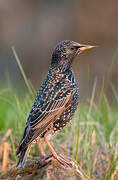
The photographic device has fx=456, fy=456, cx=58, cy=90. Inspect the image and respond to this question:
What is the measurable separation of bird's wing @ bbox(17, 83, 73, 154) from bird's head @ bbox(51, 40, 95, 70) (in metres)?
0.40

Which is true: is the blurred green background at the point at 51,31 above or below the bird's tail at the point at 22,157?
below

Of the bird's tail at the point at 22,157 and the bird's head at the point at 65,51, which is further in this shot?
the bird's head at the point at 65,51

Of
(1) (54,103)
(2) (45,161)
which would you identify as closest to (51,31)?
(1) (54,103)

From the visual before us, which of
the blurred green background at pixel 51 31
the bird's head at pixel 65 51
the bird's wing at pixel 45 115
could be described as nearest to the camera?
the bird's wing at pixel 45 115

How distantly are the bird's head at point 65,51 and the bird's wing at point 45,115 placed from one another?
40 centimetres

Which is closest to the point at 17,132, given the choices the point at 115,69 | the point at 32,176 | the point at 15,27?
the point at 32,176

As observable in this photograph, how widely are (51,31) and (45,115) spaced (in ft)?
46.2

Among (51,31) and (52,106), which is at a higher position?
(52,106)

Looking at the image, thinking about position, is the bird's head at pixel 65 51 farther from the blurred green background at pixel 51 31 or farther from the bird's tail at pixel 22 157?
the blurred green background at pixel 51 31

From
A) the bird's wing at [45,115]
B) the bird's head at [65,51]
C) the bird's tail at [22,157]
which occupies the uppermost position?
the bird's head at [65,51]

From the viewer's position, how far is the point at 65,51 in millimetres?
5328

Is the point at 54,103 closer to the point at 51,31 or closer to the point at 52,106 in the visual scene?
the point at 52,106

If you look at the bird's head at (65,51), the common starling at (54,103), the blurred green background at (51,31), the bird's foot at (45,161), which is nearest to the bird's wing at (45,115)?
the common starling at (54,103)

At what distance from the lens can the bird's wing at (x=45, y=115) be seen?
486cm
